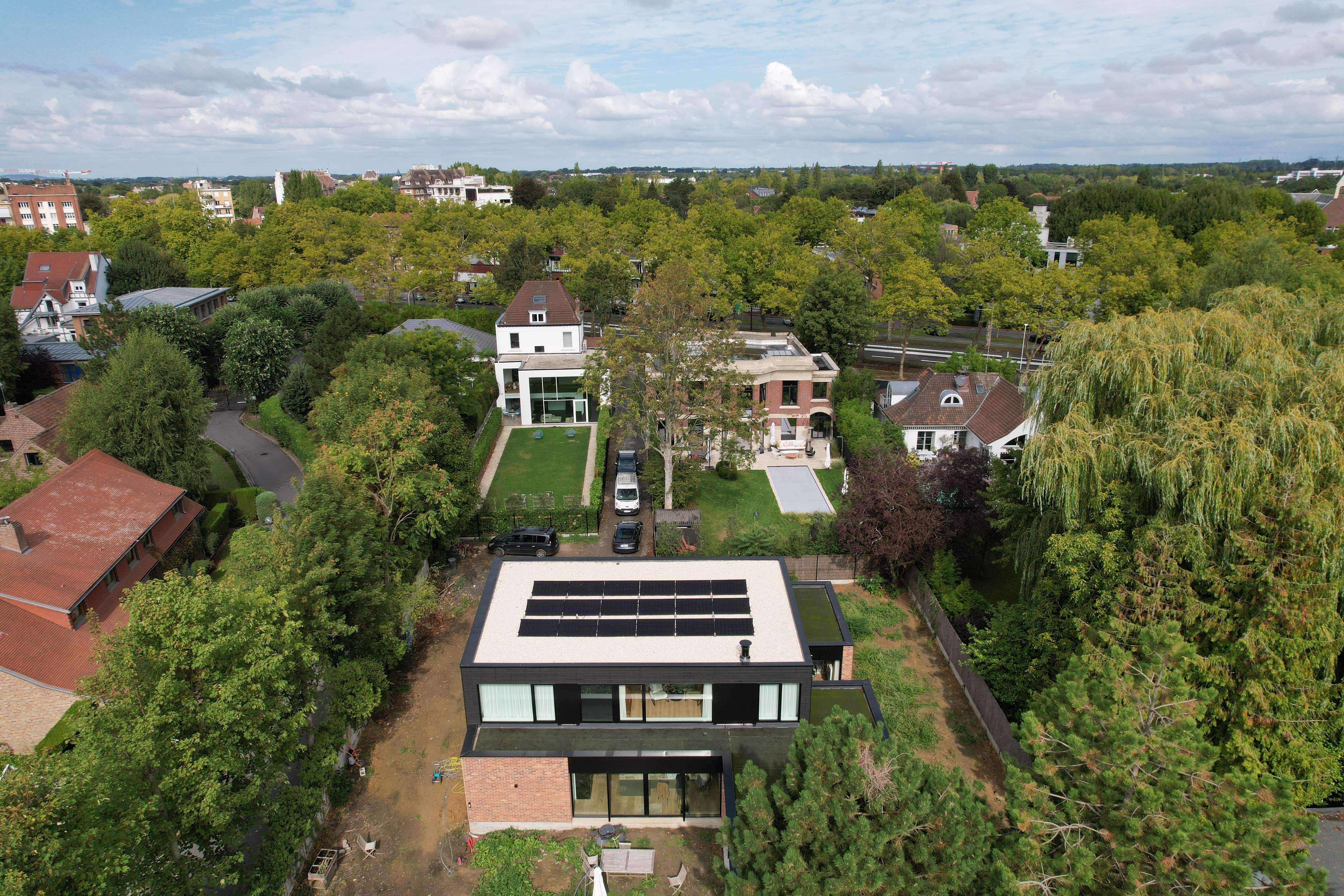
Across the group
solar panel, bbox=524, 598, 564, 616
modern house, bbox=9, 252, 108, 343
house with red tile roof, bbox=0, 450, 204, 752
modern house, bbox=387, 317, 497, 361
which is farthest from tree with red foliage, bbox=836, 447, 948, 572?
modern house, bbox=9, 252, 108, 343

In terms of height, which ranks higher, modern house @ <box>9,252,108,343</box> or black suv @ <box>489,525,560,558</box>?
modern house @ <box>9,252,108,343</box>

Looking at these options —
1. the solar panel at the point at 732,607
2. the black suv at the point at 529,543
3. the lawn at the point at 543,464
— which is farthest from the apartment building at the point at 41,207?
the solar panel at the point at 732,607

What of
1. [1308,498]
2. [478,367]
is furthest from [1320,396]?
[478,367]

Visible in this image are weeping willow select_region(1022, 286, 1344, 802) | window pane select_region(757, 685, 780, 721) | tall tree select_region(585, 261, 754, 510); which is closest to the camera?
weeping willow select_region(1022, 286, 1344, 802)

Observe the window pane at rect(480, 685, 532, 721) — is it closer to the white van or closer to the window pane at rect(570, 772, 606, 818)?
the window pane at rect(570, 772, 606, 818)

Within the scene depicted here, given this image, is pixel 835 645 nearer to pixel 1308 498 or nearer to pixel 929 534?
pixel 929 534

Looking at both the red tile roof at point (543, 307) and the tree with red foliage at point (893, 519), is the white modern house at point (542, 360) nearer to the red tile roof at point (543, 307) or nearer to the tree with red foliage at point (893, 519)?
the red tile roof at point (543, 307)
